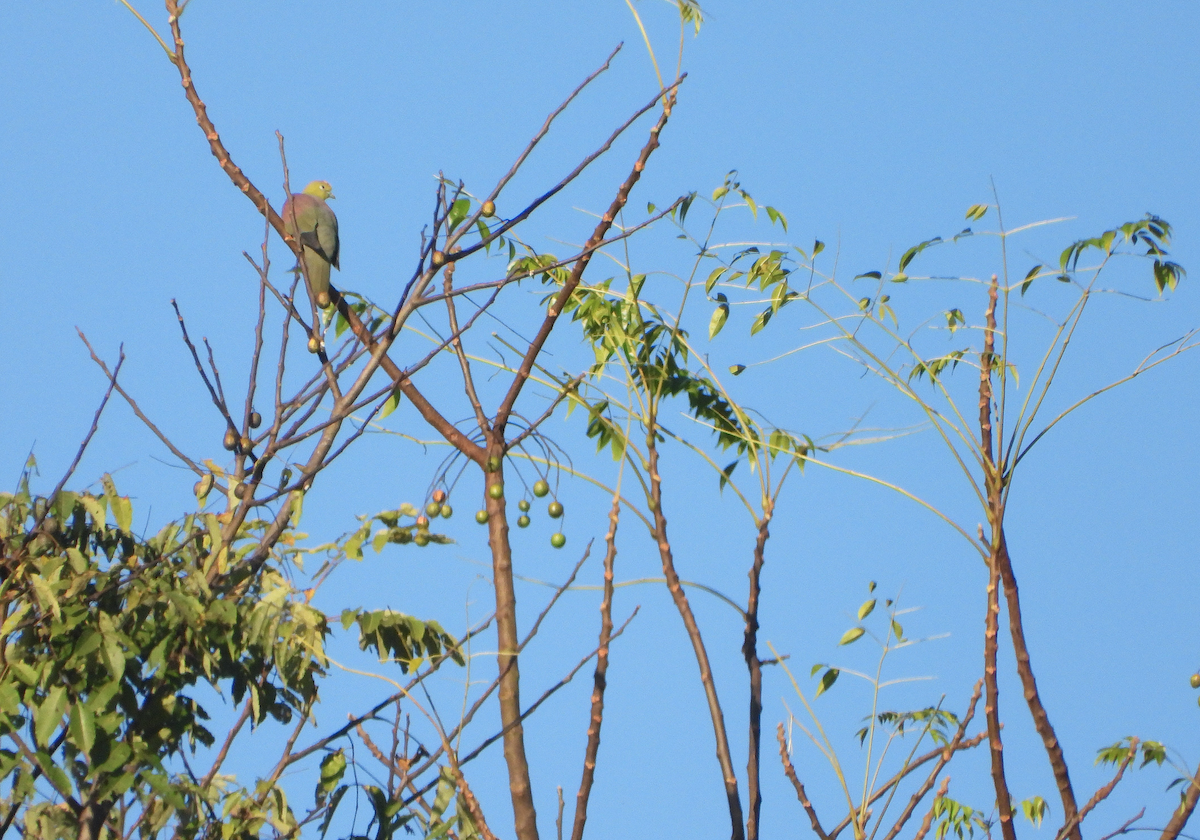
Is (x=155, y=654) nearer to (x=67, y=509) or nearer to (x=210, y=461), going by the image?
(x=67, y=509)

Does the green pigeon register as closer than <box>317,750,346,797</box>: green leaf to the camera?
No

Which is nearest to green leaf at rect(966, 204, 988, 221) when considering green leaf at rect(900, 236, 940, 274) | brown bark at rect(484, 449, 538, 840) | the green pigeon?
green leaf at rect(900, 236, 940, 274)

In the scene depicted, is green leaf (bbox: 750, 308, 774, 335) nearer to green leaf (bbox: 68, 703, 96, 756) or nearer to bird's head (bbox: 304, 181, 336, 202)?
green leaf (bbox: 68, 703, 96, 756)

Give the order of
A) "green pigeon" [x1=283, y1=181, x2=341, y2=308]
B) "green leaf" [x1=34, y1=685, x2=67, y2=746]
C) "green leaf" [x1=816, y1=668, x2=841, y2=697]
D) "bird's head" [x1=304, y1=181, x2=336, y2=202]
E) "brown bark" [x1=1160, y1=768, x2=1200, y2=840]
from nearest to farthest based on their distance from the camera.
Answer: "green leaf" [x1=34, y1=685, x2=67, y2=746], "brown bark" [x1=1160, y1=768, x2=1200, y2=840], "green leaf" [x1=816, y1=668, x2=841, y2=697], "green pigeon" [x1=283, y1=181, x2=341, y2=308], "bird's head" [x1=304, y1=181, x2=336, y2=202]

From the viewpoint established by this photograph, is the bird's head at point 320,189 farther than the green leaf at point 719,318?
Yes

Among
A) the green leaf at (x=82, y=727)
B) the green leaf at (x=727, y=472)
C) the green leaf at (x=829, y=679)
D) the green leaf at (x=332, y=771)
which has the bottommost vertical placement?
the green leaf at (x=82, y=727)

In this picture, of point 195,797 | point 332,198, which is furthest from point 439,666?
point 332,198

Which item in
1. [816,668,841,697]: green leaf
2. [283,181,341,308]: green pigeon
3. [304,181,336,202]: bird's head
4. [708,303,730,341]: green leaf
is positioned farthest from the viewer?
[304,181,336,202]: bird's head

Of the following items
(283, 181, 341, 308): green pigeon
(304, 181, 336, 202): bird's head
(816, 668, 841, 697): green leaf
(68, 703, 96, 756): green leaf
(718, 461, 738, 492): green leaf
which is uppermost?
(304, 181, 336, 202): bird's head

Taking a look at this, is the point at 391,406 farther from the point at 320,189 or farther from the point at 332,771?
the point at 320,189

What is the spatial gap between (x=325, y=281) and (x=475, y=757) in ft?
11.5

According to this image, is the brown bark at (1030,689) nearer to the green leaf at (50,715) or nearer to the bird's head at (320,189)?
the green leaf at (50,715)

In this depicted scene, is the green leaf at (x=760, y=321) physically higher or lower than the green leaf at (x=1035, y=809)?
higher

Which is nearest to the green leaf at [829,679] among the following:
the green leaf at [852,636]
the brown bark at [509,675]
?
the green leaf at [852,636]
